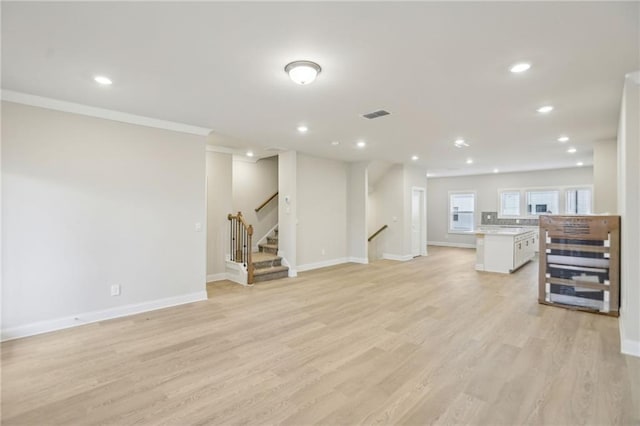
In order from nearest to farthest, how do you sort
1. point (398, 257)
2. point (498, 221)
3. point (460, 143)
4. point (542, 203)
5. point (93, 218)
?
point (93, 218), point (460, 143), point (398, 257), point (542, 203), point (498, 221)

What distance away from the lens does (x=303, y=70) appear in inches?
109

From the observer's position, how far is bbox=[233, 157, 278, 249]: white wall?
25.6 feet

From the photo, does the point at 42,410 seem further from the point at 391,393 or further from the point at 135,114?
the point at 135,114

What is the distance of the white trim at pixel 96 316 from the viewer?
11.5ft

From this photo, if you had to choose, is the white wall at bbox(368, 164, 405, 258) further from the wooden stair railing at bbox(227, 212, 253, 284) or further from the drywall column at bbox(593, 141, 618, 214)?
the wooden stair railing at bbox(227, 212, 253, 284)

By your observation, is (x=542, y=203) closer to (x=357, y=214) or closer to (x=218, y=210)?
(x=357, y=214)

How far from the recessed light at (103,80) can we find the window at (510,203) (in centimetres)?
1166

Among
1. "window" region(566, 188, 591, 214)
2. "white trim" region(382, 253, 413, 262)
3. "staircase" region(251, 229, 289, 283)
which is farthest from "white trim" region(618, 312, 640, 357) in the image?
"window" region(566, 188, 591, 214)

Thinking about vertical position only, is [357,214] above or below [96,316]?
above

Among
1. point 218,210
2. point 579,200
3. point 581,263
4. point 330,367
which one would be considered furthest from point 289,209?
point 579,200

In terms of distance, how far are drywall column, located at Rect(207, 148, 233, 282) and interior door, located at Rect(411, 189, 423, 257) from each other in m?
5.54

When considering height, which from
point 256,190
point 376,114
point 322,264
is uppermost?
point 376,114

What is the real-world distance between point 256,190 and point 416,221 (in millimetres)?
5079

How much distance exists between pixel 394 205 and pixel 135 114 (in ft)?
22.9
